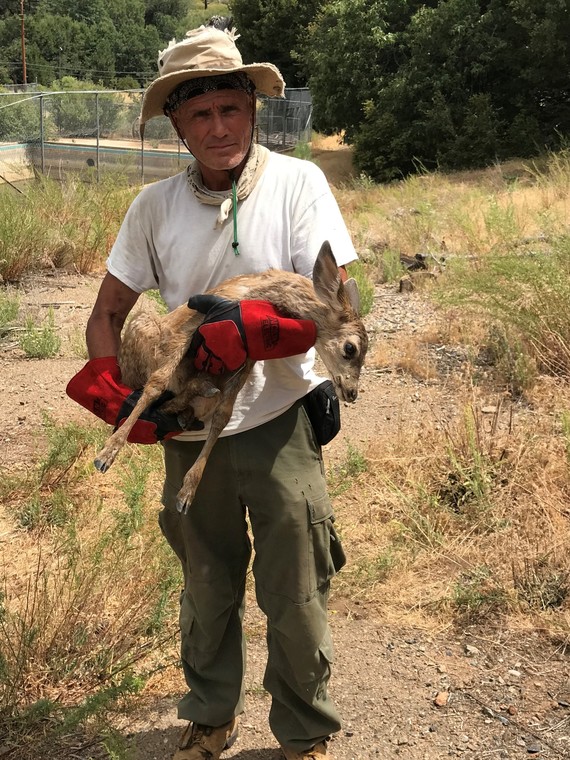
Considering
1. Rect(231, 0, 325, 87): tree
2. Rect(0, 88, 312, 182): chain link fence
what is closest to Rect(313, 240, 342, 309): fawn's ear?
Rect(0, 88, 312, 182): chain link fence

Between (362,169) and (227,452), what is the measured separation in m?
27.5

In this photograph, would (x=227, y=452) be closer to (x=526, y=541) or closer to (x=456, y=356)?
(x=526, y=541)

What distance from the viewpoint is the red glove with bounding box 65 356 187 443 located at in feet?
8.55

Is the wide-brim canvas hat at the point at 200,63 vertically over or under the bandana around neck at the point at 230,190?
over

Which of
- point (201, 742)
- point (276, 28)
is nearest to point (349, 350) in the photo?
point (201, 742)

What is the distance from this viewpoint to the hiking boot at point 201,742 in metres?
3.10

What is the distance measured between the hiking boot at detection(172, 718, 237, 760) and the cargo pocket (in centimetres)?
83

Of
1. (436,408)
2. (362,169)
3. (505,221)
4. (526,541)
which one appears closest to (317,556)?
(526,541)

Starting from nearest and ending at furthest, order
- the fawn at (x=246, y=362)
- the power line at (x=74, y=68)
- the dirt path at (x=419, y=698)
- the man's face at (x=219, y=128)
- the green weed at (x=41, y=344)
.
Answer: the fawn at (x=246, y=362), the man's face at (x=219, y=128), the dirt path at (x=419, y=698), the green weed at (x=41, y=344), the power line at (x=74, y=68)

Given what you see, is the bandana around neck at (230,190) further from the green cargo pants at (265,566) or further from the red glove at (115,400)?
the green cargo pants at (265,566)

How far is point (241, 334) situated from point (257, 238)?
1.41 feet

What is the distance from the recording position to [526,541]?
430 cm

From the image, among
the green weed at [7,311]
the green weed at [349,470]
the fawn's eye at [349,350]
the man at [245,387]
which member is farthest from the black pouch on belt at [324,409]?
the green weed at [7,311]

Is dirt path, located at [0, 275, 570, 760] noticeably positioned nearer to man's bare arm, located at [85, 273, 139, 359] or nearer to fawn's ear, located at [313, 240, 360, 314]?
man's bare arm, located at [85, 273, 139, 359]
